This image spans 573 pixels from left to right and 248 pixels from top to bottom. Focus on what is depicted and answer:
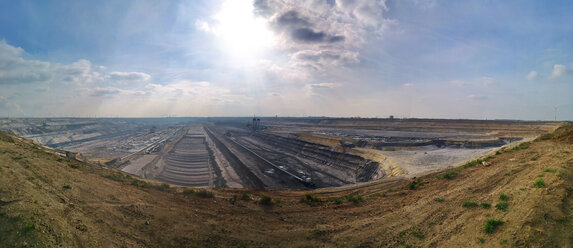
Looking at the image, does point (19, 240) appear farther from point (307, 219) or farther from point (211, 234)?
point (307, 219)

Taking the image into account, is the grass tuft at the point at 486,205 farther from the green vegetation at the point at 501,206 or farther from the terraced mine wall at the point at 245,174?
the terraced mine wall at the point at 245,174

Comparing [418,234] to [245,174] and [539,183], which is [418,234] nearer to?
[539,183]

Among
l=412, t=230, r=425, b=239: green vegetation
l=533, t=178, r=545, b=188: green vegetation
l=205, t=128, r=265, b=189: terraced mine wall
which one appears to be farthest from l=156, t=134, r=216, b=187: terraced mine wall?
l=533, t=178, r=545, b=188: green vegetation

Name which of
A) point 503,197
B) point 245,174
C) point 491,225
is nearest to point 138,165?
point 245,174

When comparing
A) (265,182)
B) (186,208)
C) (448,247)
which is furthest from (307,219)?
(265,182)

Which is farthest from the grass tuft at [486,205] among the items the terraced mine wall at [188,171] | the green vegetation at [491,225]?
the terraced mine wall at [188,171]

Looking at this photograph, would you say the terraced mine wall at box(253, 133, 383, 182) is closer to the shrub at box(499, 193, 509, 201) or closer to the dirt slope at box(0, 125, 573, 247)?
the dirt slope at box(0, 125, 573, 247)
